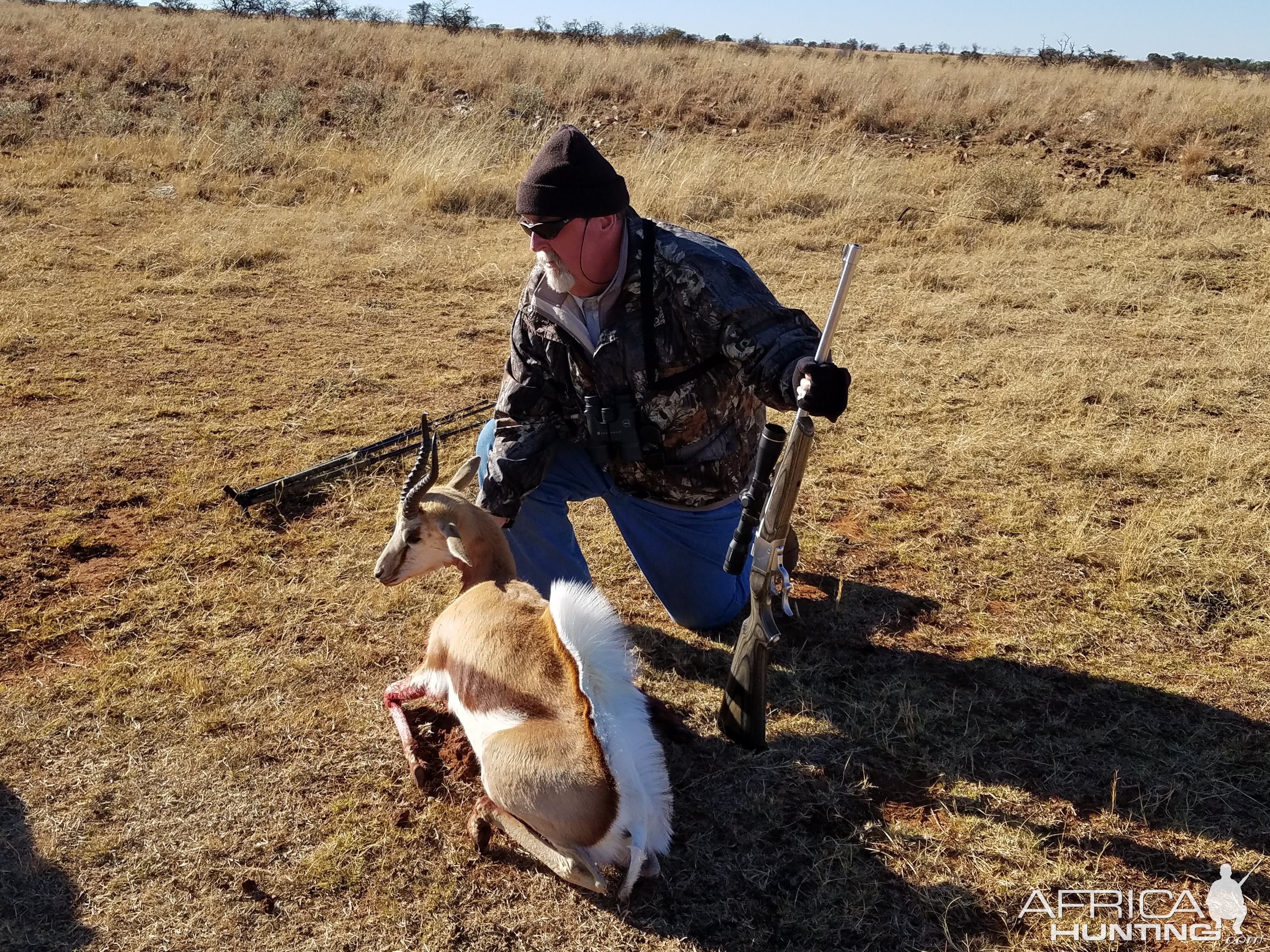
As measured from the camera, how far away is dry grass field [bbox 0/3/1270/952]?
3.21 metres

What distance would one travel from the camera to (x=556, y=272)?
391 centimetres

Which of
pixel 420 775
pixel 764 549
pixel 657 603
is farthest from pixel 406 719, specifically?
pixel 764 549

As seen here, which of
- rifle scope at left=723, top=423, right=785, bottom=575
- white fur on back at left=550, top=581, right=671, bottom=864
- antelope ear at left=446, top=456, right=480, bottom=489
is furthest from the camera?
antelope ear at left=446, top=456, right=480, bottom=489

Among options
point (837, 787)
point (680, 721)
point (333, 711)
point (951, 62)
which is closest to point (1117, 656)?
point (837, 787)

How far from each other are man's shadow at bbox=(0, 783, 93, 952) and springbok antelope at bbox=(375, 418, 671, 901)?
1142 millimetres

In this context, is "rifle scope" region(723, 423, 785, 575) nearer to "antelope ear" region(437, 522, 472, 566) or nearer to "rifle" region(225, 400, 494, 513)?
"antelope ear" region(437, 522, 472, 566)

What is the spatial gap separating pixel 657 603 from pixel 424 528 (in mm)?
1265

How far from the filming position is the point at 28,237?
9906 millimetres

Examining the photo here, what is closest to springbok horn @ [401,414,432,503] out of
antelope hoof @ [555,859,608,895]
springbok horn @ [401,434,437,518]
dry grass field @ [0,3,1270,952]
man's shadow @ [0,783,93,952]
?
springbok horn @ [401,434,437,518]

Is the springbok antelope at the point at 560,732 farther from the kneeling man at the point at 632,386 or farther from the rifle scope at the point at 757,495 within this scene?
the kneeling man at the point at 632,386

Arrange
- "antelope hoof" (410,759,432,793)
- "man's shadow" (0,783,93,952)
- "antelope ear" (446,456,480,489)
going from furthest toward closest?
1. "antelope ear" (446,456,480,489)
2. "antelope hoof" (410,759,432,793)
3. "man's shadow" (0,783,93,952)

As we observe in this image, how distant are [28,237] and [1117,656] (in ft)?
34.1

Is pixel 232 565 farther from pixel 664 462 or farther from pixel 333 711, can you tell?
pixel 664 462

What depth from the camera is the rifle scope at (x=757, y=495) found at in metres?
3.33
